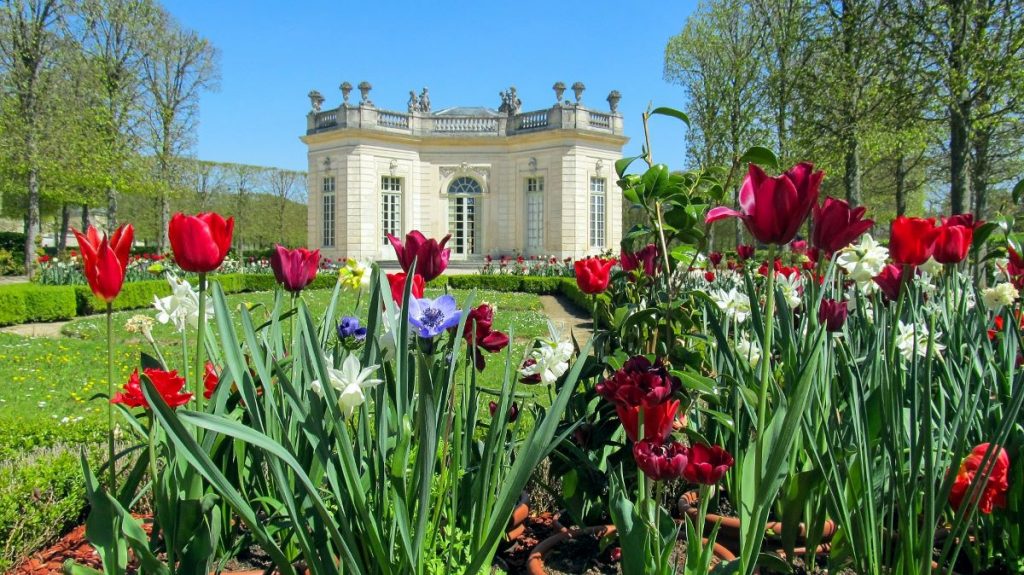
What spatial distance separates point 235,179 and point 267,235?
3330 mm

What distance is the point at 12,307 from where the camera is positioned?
1049cm

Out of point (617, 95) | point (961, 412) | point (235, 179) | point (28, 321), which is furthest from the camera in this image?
point (235, 179)

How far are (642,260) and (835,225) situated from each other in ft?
3.25

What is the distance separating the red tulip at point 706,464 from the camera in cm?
126

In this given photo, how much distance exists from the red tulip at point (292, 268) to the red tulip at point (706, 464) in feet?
4.13

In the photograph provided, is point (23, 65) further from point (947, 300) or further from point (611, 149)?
point (947, 300)

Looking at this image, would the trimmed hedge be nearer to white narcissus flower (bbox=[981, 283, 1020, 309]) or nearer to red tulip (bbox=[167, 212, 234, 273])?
red tulip (bbox=[167, 212, 234, 273])

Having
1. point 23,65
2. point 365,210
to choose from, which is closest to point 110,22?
point 23,65

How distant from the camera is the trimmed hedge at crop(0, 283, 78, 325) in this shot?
10.4m

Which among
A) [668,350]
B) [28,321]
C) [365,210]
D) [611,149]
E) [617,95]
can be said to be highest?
[617,95]

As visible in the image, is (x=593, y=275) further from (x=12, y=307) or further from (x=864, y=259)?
(x=12, y=307)

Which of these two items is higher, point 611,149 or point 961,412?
point 611,149

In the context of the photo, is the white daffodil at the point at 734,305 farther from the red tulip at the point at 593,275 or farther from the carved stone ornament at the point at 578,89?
the carved stone ornament at the point at 578,89

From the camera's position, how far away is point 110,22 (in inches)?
801
